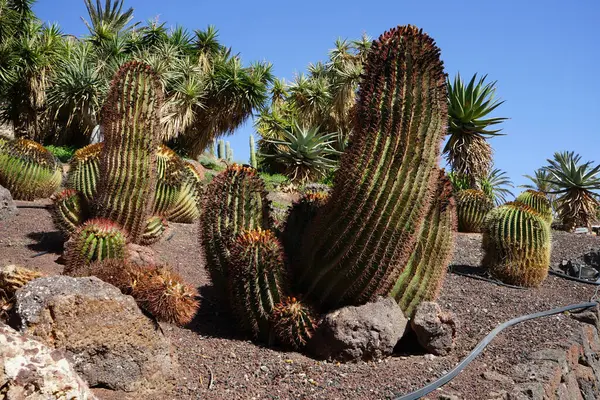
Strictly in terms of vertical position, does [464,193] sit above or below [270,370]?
above

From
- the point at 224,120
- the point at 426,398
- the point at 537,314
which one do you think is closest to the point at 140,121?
the point at 426,398

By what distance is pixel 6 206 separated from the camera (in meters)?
Result: 8.24

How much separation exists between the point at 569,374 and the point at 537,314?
0.89 m

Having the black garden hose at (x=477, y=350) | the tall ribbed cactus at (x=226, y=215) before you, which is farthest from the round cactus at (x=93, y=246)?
the black garden hose at (x=477, y=350)

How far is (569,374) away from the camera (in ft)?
17.7

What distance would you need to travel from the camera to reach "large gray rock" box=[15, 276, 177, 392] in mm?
3131

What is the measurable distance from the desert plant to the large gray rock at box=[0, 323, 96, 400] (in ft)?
27.6

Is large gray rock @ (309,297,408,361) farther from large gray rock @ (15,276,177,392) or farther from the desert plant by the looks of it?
the desert plant

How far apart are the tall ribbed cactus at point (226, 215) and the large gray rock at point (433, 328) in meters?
1.47

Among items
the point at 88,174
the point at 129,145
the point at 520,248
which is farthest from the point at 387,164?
the point at 88,174

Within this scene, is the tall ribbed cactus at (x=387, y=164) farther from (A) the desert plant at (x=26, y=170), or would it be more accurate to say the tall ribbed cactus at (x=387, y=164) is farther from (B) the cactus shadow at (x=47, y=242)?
(A) the desert plant at (x=26, y=170)

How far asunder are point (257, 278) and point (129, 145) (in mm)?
2717

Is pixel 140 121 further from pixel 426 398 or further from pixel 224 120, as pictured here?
pixel 224 120

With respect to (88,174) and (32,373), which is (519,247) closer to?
(88,174)
